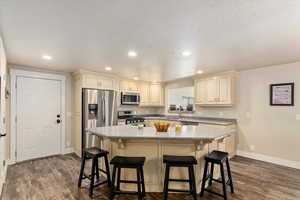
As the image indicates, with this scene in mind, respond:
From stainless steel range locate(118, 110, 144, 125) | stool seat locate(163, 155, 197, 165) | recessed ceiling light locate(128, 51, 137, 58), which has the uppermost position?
recessed ceiling light locate(128, 51, 137, 58)

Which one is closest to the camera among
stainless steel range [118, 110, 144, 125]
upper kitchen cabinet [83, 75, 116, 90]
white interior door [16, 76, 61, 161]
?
white interior door [16, 76, 61, 161]

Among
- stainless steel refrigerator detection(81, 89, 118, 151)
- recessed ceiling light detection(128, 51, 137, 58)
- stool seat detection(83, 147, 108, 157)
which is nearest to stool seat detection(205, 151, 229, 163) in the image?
stool seat detection(83, 147, 108, 157)

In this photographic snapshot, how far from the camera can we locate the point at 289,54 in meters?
2.98

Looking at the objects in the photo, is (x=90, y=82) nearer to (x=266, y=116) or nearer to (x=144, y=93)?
(x=144, y=93)

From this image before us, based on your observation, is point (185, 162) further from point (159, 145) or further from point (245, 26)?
point (245, 26)

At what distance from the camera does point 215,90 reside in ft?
14.9

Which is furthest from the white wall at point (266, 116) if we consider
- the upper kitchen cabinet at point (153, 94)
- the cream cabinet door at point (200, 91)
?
the upper kitchen cabinet at point (153, 94)

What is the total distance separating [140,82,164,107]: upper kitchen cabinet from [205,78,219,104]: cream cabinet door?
2006mm

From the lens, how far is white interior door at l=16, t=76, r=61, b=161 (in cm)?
382

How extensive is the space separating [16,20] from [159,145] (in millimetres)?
2382

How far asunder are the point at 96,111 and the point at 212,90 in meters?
3.24

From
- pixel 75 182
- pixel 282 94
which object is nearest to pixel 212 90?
pixel 282 94

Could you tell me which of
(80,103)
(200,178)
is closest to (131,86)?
(80,103)

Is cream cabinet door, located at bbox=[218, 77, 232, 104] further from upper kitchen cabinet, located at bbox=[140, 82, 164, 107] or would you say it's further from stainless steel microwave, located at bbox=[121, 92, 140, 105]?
stainless steel microwave, located at bbox=[121, 92, 140, 105]
